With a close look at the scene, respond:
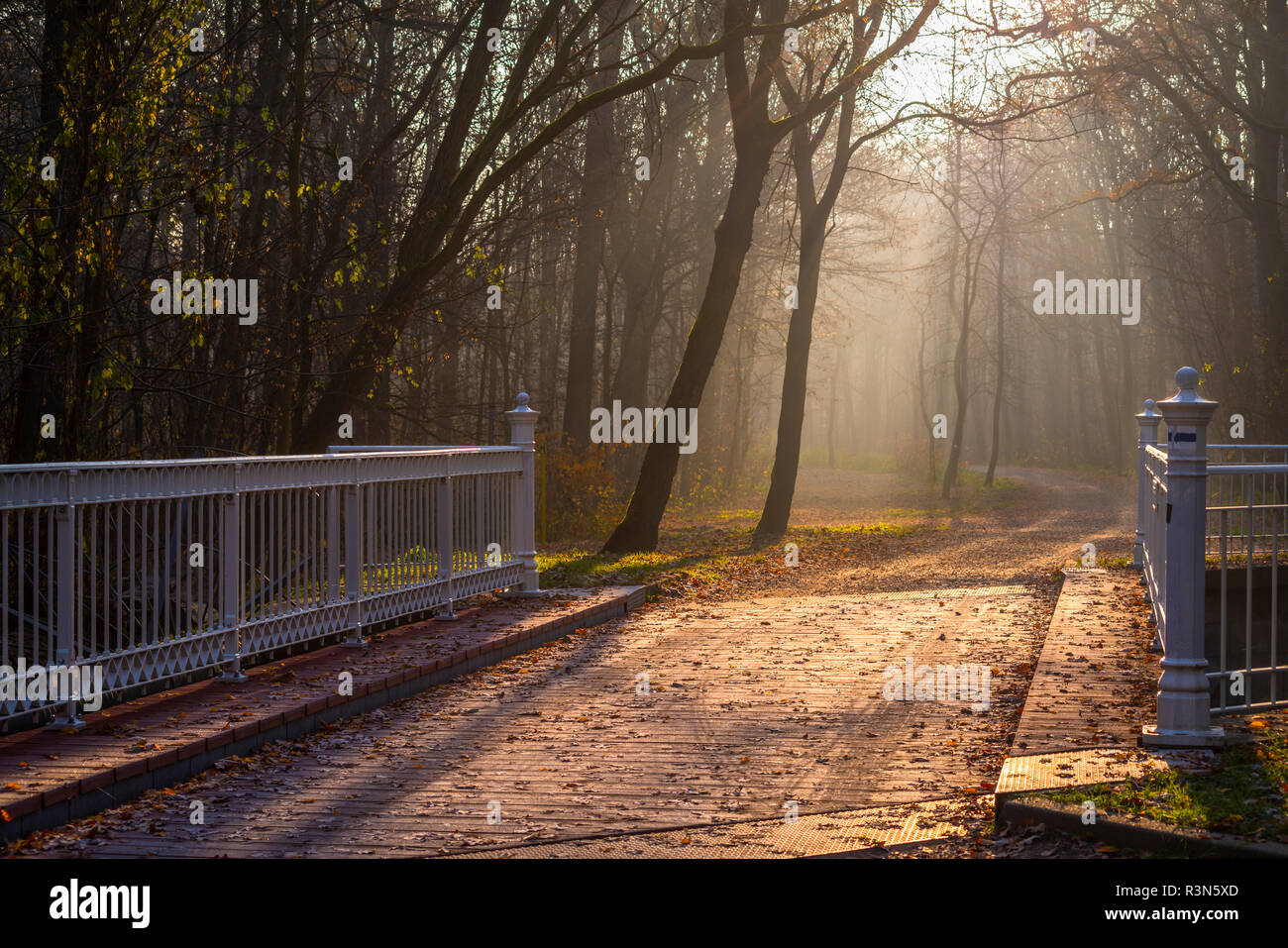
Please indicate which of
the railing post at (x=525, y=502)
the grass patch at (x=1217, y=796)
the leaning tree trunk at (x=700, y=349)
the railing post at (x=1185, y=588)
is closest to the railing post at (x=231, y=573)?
the railing post at (x=525, y=502)

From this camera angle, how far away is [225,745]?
688 centimetres

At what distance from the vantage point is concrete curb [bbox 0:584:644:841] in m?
5.59

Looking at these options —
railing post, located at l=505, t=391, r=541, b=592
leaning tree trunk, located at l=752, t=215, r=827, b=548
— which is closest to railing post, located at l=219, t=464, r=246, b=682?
railing post, located at l=505, t=391, r=541, b=592

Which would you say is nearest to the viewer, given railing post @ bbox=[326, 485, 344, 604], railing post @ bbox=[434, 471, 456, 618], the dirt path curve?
the dirt path curve

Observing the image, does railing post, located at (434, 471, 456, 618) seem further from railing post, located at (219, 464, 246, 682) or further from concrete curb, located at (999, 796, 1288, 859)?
concrete curb, located at (999, 796, 1288, 859)

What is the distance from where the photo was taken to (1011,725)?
25.5 feet

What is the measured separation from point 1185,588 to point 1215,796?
147 centimetres

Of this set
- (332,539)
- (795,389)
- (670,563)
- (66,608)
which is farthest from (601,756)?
(795,389)

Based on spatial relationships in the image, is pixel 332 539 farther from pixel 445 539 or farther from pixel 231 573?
pixel 445 539

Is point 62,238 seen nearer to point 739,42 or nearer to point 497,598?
point 497,598

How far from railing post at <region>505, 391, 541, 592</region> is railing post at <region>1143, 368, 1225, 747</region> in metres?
7.65

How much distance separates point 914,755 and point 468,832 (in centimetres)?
274

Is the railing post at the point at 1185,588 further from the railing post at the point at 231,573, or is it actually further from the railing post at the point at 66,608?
the railing post at the point at 66,608

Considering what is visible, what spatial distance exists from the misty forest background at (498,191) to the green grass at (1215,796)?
27.1 feet
